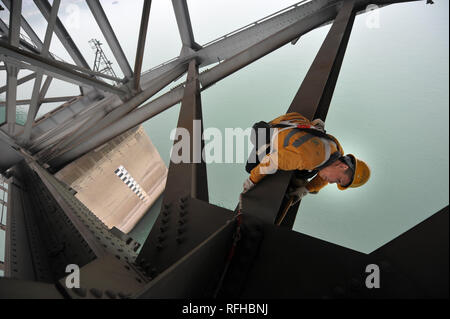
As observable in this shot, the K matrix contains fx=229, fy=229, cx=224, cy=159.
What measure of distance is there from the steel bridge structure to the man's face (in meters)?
0.51

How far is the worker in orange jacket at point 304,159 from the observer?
207 cm

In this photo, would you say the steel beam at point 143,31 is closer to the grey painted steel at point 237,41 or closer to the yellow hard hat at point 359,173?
the grey painted steel at point 237,41

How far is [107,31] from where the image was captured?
562 centimetres

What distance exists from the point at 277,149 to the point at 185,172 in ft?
3.06

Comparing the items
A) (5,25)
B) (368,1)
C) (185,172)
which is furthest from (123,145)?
(368,1)

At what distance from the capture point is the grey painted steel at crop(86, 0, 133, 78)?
5.21 meters

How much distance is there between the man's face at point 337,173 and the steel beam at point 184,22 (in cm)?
440

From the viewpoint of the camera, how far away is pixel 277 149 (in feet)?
7.05

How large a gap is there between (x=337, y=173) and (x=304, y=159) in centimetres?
50

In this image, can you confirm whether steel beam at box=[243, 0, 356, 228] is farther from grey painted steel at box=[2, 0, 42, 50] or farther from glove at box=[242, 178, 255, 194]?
grey painted steel at box=[2, 0, 42, 50]

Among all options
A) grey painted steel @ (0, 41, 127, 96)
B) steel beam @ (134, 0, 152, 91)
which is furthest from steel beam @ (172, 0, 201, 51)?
grey painted steel @ (0, 41, 127, 96)

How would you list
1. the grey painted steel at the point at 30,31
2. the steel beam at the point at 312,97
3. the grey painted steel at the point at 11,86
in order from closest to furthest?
the steel beam at the point at 312,97 < the grey painted steel at the point at 11,86 < the grey painted steel at the point at 30,31

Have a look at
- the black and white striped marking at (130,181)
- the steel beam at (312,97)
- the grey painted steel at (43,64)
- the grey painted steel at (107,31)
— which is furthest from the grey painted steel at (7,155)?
the steel beam at (312,97)
